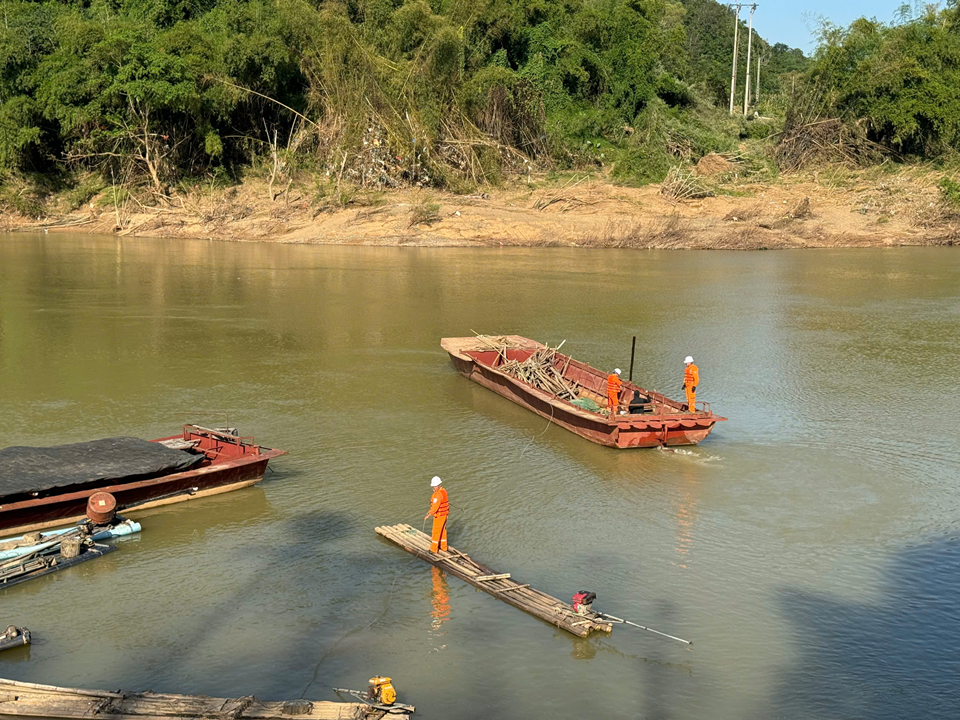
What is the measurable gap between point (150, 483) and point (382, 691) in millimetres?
5797

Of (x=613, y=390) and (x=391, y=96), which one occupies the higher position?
(x=391, y=96)

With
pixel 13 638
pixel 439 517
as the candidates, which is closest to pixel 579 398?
pixel 439 517

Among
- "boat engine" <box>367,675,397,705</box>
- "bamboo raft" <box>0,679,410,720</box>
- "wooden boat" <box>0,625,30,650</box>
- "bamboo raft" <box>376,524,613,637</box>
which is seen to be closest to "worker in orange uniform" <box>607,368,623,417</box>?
"bamboo raft" <box>376,524,613,637</box>

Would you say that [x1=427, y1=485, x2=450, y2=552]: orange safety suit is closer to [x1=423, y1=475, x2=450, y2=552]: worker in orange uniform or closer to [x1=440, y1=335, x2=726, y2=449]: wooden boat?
[x1=423, y1=475, x2=450, y2=552]: worker in orange uniform

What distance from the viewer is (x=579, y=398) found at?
19.2 m

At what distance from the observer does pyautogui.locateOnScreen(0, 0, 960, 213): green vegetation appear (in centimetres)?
4519

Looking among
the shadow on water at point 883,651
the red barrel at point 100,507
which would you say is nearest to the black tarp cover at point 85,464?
the red barrel at point 100,507

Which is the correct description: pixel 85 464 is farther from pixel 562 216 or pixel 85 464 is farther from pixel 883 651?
pixel 562 216

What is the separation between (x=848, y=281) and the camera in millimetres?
34438

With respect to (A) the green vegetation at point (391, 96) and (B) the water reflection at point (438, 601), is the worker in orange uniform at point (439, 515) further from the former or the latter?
(A) the green vegetation at point (391, 96)

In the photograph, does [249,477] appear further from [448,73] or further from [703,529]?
[448,73]

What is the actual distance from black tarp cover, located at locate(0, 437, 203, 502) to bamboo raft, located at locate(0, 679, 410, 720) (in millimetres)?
4202

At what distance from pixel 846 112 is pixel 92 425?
44390 mm

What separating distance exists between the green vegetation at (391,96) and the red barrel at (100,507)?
3252 cm
